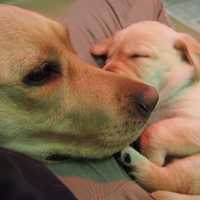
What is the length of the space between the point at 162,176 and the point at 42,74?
0.40 meters

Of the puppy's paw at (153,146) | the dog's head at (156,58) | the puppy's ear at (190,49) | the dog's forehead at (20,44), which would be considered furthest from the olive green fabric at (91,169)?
the puppy's ear at (190,49)

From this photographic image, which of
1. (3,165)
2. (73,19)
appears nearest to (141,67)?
(73,19)

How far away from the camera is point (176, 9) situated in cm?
302

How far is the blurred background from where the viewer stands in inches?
61.2

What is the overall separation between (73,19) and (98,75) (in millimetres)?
451

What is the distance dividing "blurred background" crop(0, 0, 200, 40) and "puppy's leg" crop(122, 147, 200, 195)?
587 millimetres

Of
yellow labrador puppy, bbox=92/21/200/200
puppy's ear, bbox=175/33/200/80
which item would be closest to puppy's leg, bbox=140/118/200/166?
yellow labrador puppy, bbox=92/21/200/200

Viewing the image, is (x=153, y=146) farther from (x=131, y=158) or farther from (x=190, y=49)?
(x=190, y=49)

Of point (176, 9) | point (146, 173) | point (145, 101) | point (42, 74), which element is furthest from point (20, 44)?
point (176, 9)

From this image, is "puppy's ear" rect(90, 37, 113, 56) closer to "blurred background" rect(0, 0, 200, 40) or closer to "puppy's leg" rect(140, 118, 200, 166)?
"blurred background" rect(0, 0, 200, 40)

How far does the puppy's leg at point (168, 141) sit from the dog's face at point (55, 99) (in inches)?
5.7

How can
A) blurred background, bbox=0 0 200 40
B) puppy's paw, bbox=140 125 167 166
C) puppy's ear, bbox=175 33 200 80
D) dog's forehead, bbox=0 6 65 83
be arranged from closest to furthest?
dog's forehead, bbox=0 6 65 83 → puppy's paw, bbox=140 125 167 166 → puppy's ear, bbox=175 33 200 80 → blurred background, bbox=0 0 200 40

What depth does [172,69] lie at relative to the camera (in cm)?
146

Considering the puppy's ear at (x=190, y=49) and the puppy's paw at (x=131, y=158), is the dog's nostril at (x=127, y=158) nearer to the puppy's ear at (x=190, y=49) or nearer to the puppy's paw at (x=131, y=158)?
the puppy's paw at (x=131, y=158)
